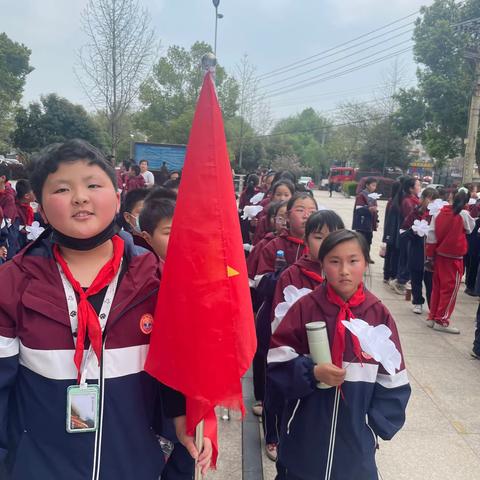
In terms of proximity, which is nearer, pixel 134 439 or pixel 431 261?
pixel 134 439

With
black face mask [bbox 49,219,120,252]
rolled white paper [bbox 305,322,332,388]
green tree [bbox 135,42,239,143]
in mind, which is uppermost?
green tree [bbox 135,42,239,143]

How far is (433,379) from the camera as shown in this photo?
4367 millimetres

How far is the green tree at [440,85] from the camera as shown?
812 inches

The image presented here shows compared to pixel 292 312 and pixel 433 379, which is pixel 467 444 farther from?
pixel 292 312

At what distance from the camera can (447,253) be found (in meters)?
5.36

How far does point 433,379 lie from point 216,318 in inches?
147

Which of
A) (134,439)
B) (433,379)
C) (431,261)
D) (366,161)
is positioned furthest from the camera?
(366,161)

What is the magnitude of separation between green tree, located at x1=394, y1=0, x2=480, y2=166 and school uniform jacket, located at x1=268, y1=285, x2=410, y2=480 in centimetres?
2120

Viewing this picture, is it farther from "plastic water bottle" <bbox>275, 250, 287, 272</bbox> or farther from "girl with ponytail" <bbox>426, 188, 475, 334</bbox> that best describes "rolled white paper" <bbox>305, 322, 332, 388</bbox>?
"girl with ponytail" <bbox>426, 188, 475, 334</bbox>

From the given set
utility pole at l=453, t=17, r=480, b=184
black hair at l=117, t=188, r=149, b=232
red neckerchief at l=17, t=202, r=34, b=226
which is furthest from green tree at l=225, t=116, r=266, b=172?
black hair at l=117, t=188, r=149, b=232

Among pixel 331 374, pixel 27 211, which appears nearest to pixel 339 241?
pixel 331 374

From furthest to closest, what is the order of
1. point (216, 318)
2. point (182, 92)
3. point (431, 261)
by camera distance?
point (182, 92), point (431, 261), point (216, 318)

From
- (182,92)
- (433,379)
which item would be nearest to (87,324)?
(433,379)

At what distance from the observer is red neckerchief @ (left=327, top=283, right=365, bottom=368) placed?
1925 millimetres
